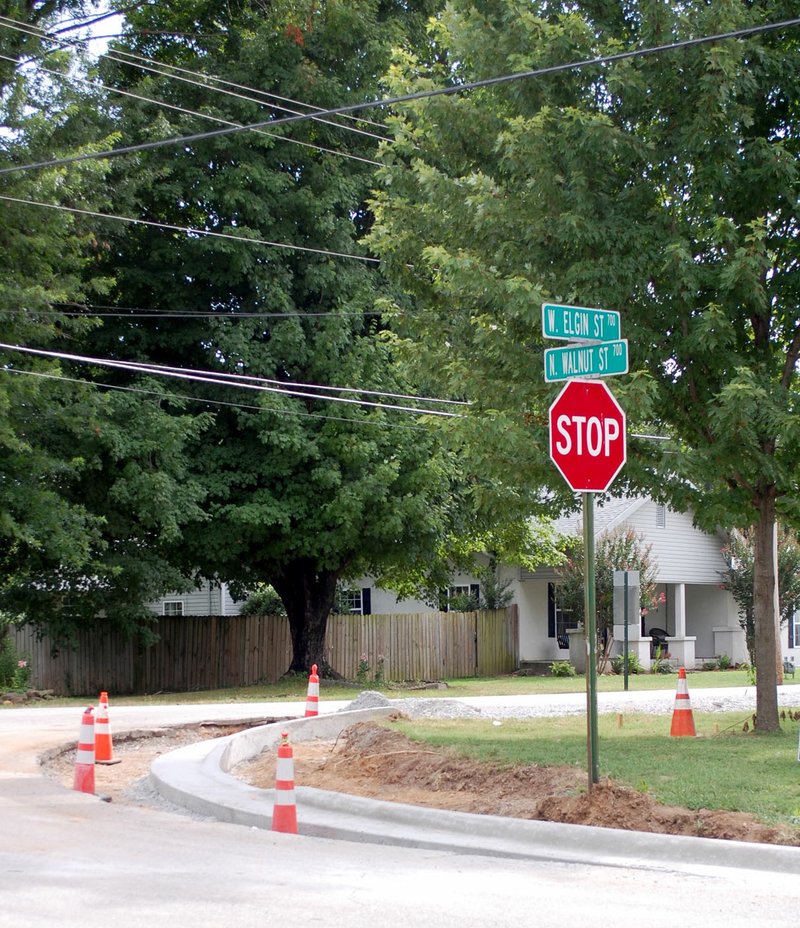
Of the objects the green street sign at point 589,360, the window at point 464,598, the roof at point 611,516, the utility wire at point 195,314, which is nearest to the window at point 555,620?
the roof at point 611,516

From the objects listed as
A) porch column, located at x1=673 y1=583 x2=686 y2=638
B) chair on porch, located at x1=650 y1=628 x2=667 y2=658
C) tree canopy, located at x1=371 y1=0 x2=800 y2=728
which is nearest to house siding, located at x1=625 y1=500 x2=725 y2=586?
porch column, located at x1=673 y1=583 x2=686 y2=638

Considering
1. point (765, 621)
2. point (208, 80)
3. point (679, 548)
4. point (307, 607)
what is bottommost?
point (765, 621)

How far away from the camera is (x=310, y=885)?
781 cm

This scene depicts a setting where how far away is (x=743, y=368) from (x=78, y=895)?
8.53 meters

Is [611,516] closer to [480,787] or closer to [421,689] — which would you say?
→ [421,689]

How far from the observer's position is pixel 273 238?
92.2 feet

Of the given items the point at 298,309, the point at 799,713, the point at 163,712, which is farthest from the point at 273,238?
the point at 799,713

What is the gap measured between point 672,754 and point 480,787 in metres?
2.37

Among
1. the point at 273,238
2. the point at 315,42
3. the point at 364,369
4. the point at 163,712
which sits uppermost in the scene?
the point at 315,42

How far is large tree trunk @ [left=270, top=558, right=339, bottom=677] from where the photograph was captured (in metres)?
31.7

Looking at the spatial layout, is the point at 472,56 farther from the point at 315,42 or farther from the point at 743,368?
the point at 315,42

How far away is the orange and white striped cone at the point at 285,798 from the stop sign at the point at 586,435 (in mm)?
2992

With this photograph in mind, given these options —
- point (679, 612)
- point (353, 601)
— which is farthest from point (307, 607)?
point (353, 601)

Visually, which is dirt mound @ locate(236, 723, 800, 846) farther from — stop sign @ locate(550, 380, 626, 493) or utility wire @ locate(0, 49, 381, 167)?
utility wire @ locate(0, 49, 381, 167)
